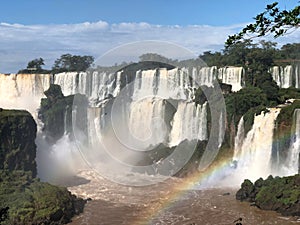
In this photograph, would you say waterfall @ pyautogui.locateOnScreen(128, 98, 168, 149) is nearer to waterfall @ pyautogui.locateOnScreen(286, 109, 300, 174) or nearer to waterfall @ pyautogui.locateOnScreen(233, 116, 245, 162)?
waterfall @ pyautogui.locateOnScreen(233, 116, 245, 162)

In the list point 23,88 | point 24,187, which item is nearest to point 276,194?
point 24,187

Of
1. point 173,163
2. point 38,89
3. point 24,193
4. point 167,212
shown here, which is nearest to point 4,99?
point 38,89

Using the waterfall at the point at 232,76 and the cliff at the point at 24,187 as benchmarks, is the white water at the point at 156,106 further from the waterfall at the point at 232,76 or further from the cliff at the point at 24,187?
the cliff at the point at 24,187

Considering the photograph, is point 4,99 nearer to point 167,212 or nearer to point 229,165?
point 229,165

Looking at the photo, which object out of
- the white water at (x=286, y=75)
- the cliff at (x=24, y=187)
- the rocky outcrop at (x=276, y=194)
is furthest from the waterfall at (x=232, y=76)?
the cliff at (x=24, y=187)

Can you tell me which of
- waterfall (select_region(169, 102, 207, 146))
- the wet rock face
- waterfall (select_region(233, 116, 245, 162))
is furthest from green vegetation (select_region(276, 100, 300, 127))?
the wet rock face

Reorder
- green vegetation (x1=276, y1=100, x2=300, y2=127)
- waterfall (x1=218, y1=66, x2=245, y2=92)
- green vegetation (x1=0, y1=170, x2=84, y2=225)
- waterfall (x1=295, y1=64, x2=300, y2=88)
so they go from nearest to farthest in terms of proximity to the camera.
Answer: green vegetation (x1=0, y1=170, x2=84, y2=225)
green vegetation (x1=276, y1=100, x2=300, y2=127)
waterfall (x1=295, y1=64, x2=300, y2=88)
waterfall (x1=218, y1=66, x2=245, y2=92)

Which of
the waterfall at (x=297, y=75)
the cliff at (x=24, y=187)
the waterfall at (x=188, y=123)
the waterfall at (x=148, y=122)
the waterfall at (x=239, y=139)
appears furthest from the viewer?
the waterfall at (x=297, y=75)
